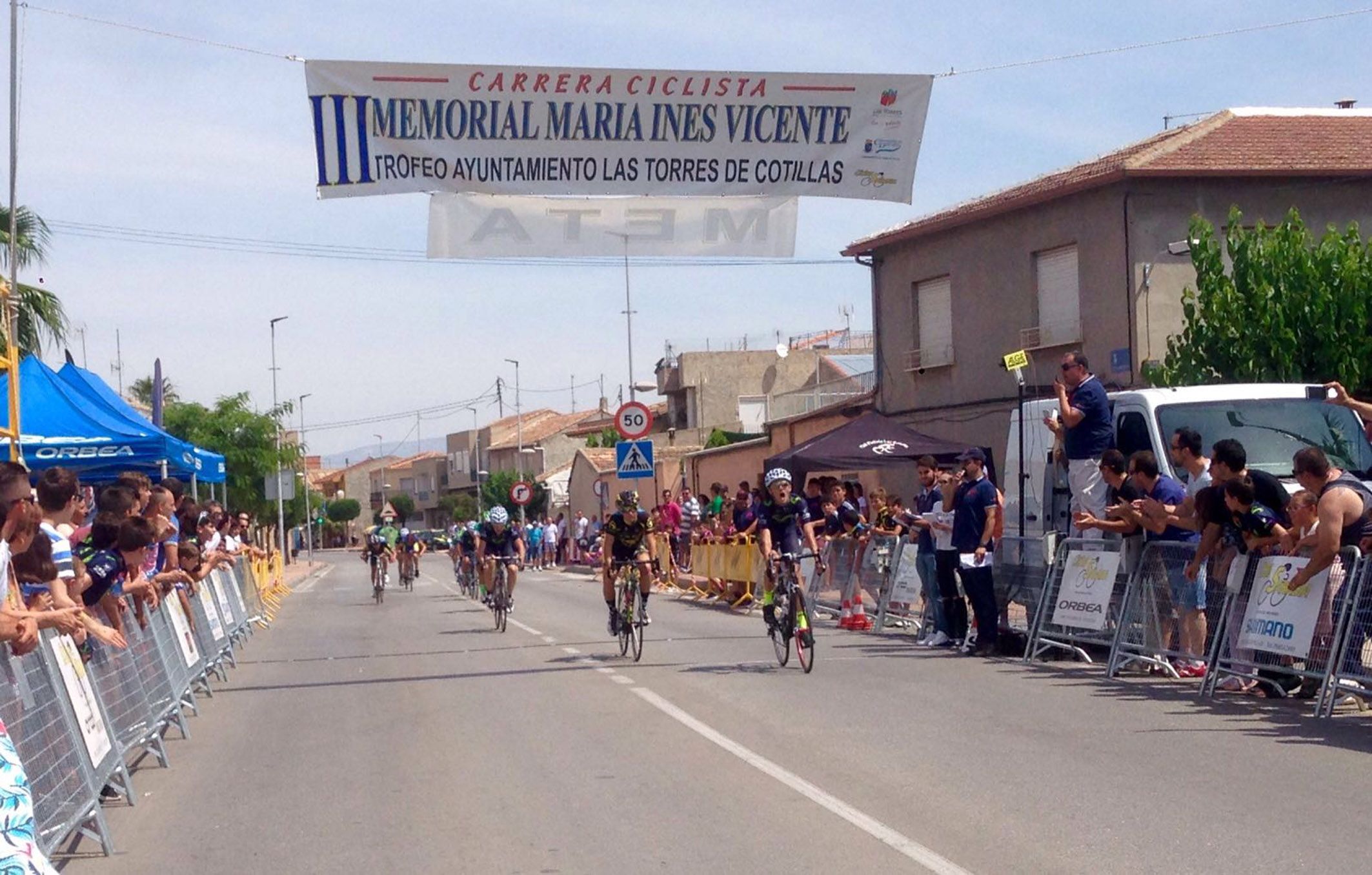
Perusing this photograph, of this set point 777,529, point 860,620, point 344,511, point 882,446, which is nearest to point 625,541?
point 777,529

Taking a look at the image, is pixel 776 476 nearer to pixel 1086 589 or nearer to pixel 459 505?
pixel 1086 589

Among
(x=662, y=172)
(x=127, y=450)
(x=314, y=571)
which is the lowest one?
(x=314, y=571)

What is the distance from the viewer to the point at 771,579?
14.8 metres

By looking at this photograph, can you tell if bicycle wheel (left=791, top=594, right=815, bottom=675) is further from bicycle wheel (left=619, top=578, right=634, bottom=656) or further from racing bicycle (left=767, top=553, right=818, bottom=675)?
bicycle wheel (left=619, top=578, right=634, bottom=656)

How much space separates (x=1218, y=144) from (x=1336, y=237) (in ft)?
21.6

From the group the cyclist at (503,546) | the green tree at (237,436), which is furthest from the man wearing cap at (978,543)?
the green tree at (237,436)

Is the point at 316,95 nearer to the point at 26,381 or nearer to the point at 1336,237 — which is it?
the point at 26,381

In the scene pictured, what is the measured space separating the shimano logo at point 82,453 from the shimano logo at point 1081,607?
1077 cm

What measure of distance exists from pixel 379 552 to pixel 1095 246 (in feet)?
50.4

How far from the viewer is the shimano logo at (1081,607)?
14.0 m

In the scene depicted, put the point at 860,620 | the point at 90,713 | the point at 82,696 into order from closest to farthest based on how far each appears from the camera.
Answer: the point at 82,696 → the point at 90,713 → the point at 860,620

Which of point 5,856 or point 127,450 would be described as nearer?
point 5,856

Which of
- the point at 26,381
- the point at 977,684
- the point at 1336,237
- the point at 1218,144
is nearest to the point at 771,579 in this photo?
the point at 977,684

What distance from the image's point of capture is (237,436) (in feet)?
184
